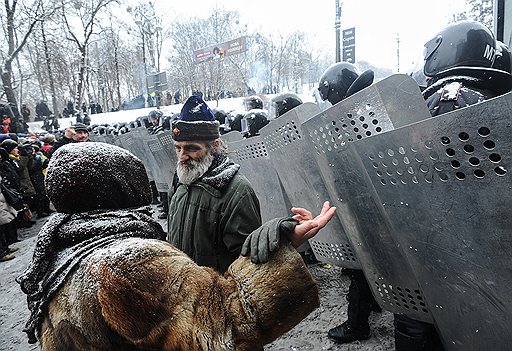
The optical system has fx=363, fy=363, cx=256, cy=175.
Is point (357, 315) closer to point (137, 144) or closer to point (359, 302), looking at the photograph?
point (359, 302)

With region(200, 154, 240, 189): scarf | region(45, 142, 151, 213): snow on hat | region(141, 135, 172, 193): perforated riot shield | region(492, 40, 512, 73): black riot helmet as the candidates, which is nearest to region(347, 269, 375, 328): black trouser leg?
region(200, 154, 240, 189): scarf

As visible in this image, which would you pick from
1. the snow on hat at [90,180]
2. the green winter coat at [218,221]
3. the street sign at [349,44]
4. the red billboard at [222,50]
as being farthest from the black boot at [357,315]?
the red billboard at [222,50]

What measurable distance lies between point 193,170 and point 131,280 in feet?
4.47

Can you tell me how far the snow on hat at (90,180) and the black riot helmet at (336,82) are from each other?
3.28m

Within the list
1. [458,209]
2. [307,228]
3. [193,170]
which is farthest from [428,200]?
[193,170]

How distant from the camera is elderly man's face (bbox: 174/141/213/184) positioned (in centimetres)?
243

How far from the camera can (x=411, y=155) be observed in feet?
4.34

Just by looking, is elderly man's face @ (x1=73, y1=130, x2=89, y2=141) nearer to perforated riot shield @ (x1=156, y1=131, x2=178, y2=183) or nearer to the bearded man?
perforated riot shield @ (x1=156, y1=131, x2=178, y2=183)

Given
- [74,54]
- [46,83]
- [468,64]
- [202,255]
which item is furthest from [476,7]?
[46,83]

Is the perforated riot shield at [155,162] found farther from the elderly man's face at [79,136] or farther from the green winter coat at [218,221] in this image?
the green winter coat at [218,221]

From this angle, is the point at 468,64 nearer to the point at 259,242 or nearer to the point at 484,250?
the point at 484,250

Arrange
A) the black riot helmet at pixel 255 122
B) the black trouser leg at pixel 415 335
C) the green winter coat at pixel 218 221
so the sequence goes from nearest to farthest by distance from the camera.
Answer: the black trouser leg at pixel 415 335 < the green winter coat at pixel 218 221 < the black riot helmet at pixel 255 122

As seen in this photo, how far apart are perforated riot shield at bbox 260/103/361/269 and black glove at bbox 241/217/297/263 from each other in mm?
1126

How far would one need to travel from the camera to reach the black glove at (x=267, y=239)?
130 cm
